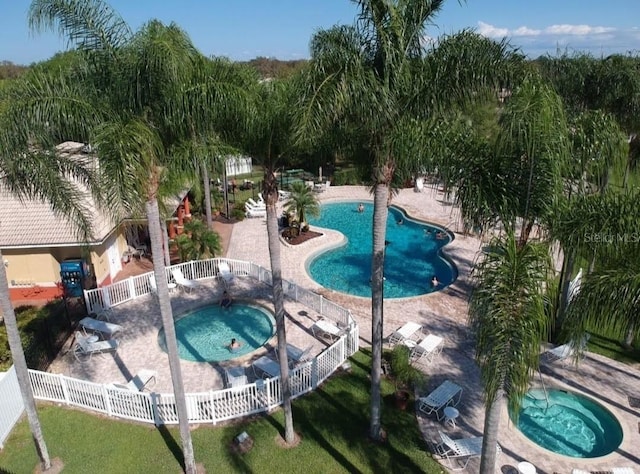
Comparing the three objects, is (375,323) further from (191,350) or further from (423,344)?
(191,350)

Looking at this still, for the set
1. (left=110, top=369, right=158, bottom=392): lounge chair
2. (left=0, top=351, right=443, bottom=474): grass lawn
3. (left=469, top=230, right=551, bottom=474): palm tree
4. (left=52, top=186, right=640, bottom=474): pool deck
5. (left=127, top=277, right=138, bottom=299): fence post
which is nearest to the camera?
(left=469, top=230, right=551, bottom=474): palm tree

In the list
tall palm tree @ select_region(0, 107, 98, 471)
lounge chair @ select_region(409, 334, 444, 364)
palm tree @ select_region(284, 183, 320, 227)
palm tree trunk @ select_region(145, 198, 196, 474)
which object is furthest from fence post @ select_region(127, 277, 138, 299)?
lounge chair @ select_region(409, 334, 444, 364)

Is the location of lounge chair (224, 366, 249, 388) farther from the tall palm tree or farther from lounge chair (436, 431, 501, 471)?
lounge chair (436, 431, 501, 471)

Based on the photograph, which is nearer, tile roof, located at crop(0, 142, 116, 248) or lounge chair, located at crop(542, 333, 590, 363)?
lounge chair, located at crop(542, 333, 590, 363)

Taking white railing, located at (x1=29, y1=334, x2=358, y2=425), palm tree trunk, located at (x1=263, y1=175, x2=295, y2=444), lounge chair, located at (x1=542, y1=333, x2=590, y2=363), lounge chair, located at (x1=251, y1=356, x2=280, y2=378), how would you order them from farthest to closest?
lounge chair, located at (x1=542, y1=333, x2=590, y2=363) < lounge chair, located at (x1=251, y1=356, x2=280, y2=378) < white railing, located at (x1=29, y1=334, x2=358, y2=425) < palm tree trunk, located at (x1=263, y1=175, x2=295, y2=444)

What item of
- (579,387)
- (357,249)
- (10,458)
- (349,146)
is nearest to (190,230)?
(357,249)

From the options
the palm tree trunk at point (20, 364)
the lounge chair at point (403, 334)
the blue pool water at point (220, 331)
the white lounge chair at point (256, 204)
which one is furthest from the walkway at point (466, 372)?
the palm tree trunk at point (20, 364)

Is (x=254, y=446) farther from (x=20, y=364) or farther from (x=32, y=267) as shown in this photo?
(x=32, y=267)

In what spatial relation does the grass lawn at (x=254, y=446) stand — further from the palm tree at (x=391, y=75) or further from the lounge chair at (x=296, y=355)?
the palm tree at (x=391, y=75)
